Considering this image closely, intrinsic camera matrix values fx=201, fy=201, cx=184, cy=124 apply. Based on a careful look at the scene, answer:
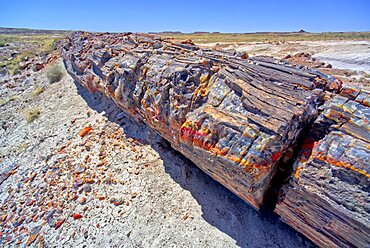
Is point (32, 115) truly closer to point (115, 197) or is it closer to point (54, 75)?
point (54, 75)

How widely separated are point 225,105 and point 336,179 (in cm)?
323

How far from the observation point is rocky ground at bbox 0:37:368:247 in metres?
6.38

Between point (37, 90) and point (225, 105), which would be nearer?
point (225, 105)

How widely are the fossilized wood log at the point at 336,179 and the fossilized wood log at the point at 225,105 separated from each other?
1.74 feet

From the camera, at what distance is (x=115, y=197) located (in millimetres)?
7633

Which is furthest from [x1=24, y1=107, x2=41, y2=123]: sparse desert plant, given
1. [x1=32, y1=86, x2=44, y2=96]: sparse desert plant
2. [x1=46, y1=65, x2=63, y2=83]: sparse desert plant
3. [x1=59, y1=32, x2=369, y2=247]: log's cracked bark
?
[x1=59, y1=32, x2=369, y2=247]: log's cracked bark

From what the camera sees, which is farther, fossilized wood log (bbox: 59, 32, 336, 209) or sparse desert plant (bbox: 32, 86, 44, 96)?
sparse desert plant (bbox: 32, 86, 44, 96)

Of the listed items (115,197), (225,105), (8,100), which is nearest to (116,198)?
(115,197)

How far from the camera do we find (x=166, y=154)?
28.7 ft

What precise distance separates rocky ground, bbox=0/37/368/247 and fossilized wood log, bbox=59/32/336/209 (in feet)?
3.61

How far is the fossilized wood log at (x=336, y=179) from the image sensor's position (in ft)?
13.2

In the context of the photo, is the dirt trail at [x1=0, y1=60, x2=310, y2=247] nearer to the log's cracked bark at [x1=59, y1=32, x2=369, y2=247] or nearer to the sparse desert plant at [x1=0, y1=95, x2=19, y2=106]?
the log's cracked bark at [x1=59, y1=32, x2=369, y2=247]

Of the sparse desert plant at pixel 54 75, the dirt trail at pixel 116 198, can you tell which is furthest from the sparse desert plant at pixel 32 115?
the sparse desert plant at pixel 54 75

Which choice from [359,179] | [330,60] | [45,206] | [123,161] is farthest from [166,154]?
[330,60]
